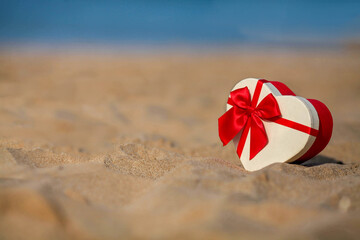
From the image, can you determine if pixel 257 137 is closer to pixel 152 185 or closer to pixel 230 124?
pixel 230 124

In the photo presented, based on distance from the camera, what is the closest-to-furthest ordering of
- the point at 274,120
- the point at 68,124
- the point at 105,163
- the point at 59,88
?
the point at 105,163
the point at 274,120
the point at 68,124
the point at 59,88

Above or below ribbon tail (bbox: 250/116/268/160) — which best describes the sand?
below

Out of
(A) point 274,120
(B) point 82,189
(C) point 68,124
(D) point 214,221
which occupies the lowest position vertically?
(C) point 68,124

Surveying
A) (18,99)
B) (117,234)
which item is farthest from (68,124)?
(117,234)

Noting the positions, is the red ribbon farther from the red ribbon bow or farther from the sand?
the sand

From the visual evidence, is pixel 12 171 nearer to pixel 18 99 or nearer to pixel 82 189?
pixel 82 189

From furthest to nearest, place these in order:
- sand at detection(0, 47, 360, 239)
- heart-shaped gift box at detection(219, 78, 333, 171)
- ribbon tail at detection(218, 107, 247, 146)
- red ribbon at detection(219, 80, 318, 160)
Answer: ribbon tail at detection(218, 107, 247, 146)
red ribbon at detection(219, 80, 318, 160)
heart-shaped gift box at detection(219, 78, 333, 171)
sand at detection(0, 47, 360, 239)

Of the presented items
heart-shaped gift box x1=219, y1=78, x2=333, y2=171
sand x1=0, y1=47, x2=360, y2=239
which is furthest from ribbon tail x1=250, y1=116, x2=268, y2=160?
sand x1=0, y1=47, x2=360, y2=239
